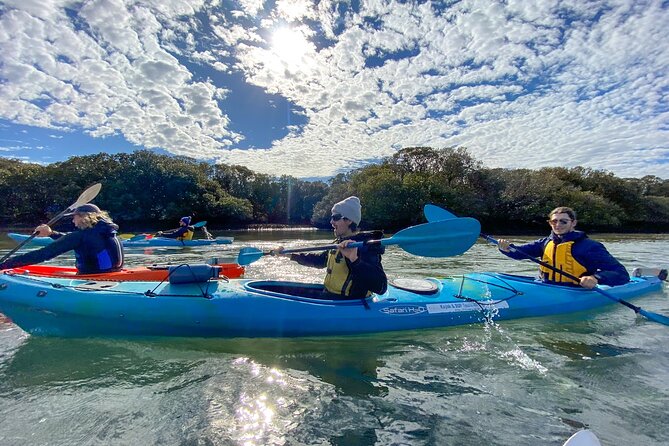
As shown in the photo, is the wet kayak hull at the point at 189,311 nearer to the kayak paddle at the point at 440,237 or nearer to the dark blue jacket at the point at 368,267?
the dark blue jacket at the point at 368,267

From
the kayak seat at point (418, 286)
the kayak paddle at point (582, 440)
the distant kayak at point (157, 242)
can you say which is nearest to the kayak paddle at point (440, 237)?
the kayak seat at point (418, 286)

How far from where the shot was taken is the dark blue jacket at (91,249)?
13.2 ft

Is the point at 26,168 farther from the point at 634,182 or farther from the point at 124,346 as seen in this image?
the point at 634,182

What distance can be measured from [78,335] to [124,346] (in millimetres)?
633

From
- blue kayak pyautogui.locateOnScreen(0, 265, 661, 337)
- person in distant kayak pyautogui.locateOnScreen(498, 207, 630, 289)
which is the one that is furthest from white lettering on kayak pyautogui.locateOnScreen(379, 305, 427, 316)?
person in distant kayak pyautogui.locateOnScreen(498, 207, 630, 289)

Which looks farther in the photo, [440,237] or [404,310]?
[440,237]

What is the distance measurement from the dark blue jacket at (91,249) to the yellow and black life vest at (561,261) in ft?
19.2

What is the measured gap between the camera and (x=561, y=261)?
5047mm

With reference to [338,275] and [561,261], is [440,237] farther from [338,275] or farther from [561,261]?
[561,261]

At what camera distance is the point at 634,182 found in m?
43.0

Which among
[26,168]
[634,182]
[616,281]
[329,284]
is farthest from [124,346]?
[634,182]

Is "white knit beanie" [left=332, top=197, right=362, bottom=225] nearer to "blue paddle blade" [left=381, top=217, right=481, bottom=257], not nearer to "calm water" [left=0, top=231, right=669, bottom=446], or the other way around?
"blue paddle blade" [left=381, top=217, right=481, bottom=257]

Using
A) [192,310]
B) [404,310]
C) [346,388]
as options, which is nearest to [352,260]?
[404,310]

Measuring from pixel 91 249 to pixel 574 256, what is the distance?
6.35 metres
